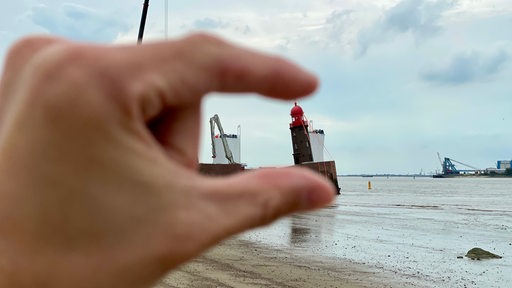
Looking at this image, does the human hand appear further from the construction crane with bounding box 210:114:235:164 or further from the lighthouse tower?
the construction crane with bounding box 210:114:235:164

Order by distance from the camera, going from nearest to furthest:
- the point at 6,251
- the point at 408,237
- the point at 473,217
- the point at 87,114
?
the point at 87,114, the point at 6,251, the point at 408,237, the point at 473,217

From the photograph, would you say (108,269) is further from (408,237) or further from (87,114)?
(408,237)

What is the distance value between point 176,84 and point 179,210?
223mm

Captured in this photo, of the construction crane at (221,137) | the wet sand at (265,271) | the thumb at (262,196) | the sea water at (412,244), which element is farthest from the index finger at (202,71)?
the construction crane at (221,137)

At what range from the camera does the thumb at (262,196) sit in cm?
98

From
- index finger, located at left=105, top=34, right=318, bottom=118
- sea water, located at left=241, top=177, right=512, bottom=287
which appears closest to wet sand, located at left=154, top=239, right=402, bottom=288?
sea water, located at left=241, top=177, right=512, bottom=287

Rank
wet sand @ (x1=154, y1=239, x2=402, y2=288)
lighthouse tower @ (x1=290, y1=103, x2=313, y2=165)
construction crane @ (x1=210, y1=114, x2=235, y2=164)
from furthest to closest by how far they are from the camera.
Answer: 1. construction crane @ (x1=210, y1=114, x2=235, y2=164)
2. lighthouse tower @ (x1=290, y1=103, x2=313, y2=165)
3. wet sand @ (x1=154, y1=239, x2=402, y2=288)

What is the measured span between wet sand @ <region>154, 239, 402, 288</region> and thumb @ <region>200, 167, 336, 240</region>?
6896 millimetres

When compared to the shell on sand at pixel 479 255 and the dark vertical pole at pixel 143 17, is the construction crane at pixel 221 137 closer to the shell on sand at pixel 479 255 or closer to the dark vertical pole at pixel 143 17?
the shell on sand at pixel 479 255

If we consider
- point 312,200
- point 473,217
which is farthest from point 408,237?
point 312,200

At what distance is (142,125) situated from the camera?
923 mm

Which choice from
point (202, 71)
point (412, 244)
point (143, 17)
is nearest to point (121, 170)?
point (202, 71)

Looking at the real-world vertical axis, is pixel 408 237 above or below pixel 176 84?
below

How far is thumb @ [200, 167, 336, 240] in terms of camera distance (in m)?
0.98
